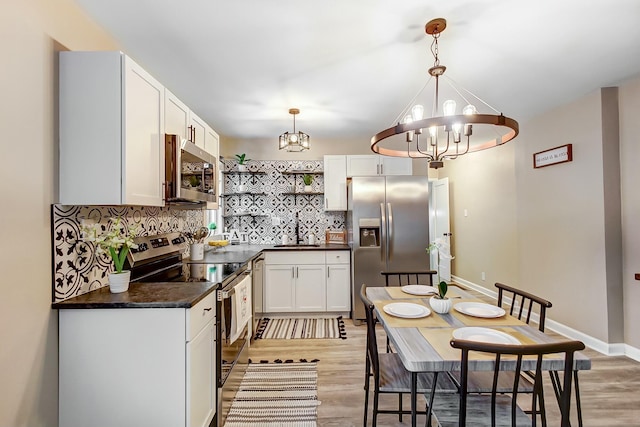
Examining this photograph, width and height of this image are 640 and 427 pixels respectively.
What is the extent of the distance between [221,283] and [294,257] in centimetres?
199

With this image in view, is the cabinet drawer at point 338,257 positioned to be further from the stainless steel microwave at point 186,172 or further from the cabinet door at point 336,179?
the stainless steel microwave at point 186,172

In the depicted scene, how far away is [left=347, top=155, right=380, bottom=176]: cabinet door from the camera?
4227mm

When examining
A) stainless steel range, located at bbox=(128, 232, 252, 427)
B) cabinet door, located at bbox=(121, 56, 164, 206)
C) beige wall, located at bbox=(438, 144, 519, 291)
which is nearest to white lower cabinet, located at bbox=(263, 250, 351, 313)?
Answer: stainless steel range, located at bbox=(128, 232, 252, 427)

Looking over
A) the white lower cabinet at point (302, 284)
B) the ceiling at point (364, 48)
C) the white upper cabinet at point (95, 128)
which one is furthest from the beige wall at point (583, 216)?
the white upper cabinet at point (95, 128)

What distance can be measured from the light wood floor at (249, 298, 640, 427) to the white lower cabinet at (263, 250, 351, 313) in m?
0.68

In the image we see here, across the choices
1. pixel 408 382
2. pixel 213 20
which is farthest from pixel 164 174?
pixel 408 382

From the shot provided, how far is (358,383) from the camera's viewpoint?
7.86 ft

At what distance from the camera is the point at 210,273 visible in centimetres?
221

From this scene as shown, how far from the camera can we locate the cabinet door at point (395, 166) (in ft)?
13.8

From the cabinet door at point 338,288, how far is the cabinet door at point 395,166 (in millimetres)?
1448

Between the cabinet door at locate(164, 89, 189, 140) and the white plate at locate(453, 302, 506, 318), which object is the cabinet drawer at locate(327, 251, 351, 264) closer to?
the white plate at locate(453, 302, 506, 318)

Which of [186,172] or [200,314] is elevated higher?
[186,172]

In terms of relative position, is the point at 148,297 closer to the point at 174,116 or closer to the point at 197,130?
the point at 174,116

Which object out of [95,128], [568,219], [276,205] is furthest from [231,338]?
[568,219]
